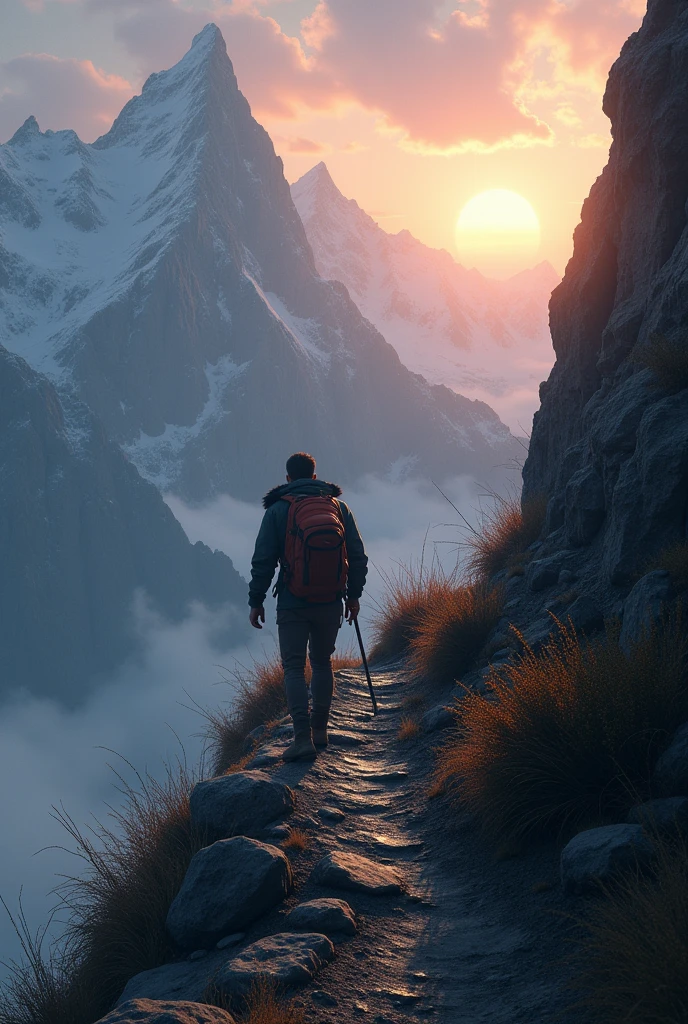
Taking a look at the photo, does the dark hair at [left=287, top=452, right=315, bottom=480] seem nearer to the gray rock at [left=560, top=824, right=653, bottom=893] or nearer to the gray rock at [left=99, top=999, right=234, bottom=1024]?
the gray rock at [left=560, top=824, right=653, bottom=893]

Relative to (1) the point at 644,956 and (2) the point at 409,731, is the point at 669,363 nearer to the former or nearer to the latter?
(2) the point at 409,731

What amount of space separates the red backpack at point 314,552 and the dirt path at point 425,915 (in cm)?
161

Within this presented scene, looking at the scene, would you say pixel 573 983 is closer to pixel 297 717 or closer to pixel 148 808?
pixel 148 808

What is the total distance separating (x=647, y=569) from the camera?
708 centimetres

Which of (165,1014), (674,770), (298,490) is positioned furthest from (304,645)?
(165,1014)

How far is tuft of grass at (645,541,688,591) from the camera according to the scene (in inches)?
240

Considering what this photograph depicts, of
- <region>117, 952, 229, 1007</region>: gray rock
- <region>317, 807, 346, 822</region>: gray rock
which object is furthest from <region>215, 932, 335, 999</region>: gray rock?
<region>317, 807, 346, 822</region>: gray rock

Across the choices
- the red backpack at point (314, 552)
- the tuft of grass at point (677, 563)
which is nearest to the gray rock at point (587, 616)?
the tuft of grass at point (677, 563)

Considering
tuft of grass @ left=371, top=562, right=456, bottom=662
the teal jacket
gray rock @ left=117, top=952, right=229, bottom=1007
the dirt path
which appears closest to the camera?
the dirt path

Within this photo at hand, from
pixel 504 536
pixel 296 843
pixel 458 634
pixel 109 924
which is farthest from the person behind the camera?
pixel 504 536

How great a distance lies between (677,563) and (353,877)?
316cm

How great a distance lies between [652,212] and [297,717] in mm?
8526

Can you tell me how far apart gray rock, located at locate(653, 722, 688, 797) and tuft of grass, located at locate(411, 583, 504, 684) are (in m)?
5.04

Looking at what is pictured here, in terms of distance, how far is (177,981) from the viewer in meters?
4.50
